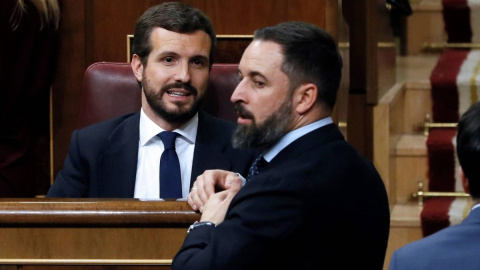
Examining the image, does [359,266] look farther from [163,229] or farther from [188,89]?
[188,89]

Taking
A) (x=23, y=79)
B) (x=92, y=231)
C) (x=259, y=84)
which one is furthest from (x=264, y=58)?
(x=23, y=79)

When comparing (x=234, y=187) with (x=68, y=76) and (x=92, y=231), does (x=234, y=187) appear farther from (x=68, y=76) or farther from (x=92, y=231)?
(x=68, y=76)

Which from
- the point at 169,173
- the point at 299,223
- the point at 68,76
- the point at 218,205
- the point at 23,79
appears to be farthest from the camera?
the point at 68,76

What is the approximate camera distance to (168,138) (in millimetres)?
2809

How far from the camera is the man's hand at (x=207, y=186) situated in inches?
80.4

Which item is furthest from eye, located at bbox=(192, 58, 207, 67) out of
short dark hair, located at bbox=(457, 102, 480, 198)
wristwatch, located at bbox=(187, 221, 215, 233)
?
short dark hair, located at bbox=(457, 102, 480, 198)

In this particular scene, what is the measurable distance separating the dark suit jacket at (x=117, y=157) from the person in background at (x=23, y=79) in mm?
758

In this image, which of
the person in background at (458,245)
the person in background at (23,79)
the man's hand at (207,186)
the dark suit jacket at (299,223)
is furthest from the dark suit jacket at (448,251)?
the person in background at (23,79)

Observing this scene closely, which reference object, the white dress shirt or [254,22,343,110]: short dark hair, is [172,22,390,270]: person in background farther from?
the white dress shirt

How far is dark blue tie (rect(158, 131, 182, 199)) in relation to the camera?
108 inches

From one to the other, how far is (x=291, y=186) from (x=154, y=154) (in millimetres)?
1018

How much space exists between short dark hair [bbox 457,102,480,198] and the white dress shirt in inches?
47.2

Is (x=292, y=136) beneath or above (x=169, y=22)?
beneath

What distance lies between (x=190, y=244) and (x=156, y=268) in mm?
203
